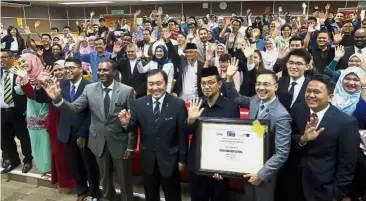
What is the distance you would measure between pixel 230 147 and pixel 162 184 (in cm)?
79

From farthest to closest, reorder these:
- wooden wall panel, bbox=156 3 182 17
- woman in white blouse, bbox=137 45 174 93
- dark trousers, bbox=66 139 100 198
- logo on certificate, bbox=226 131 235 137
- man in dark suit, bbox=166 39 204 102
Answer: wooden wall panel, bbox=156 3 182 17 → woman in white blouse, bbox=137 45 174 93 → man in dark suit, bbox=166 39 204 102 → dark trousers, bbox=66 139 100 198 → logo on certificate, bbox=226 131 235 137

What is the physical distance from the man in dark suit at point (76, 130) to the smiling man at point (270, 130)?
1.66 meters

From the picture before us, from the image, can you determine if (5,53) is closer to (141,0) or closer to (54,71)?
(54,71)

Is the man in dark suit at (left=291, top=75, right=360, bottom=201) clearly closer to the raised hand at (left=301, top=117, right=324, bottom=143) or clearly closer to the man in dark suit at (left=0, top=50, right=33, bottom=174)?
the raised hand at (left=301, top=117, right=324, bottom=143)

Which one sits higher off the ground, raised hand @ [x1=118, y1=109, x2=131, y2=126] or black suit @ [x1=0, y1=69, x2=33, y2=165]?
raised hand @ [x1=118, y1=109, x2=131, y2=126]

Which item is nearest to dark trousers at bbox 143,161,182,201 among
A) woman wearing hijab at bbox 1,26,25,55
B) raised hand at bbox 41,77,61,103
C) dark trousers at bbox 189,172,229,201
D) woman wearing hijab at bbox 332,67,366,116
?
dark trousers at bbox 189,172,229,201

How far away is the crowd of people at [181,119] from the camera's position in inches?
77.9

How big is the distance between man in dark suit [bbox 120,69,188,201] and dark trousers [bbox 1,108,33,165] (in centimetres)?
207

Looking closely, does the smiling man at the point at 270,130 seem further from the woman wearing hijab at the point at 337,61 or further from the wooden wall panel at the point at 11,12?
the wooden wall panel at the point at 11,12

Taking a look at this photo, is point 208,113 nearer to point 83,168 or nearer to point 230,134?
point 230,134

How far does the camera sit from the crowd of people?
198 cm

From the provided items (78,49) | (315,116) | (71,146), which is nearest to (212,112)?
(315,116)

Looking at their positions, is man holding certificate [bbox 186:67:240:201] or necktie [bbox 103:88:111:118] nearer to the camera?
man holding certificate [bbox 186:67:240:201]

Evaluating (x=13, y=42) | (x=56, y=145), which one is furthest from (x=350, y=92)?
(x=13, y=42)
